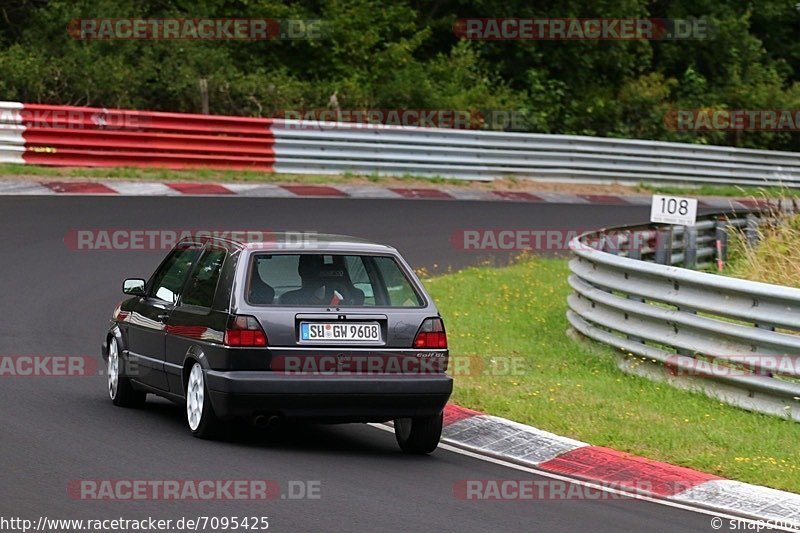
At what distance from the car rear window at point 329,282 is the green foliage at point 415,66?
18287mm

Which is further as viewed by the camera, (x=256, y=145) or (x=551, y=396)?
A: (x=256, y=145)

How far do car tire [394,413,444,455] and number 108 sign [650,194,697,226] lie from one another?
20.8 ft

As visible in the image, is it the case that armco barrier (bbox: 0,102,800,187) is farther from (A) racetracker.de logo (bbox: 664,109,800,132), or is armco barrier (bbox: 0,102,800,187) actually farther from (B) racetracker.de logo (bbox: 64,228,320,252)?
(B) racetracker.de logo (bbox: 64,228,320,252)

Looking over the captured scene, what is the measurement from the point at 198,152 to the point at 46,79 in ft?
13.4

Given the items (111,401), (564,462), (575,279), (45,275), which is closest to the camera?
(564,462)

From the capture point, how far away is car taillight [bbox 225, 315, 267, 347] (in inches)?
352

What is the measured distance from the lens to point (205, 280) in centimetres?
973

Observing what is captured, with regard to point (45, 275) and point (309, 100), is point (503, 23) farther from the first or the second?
point (45, 275)

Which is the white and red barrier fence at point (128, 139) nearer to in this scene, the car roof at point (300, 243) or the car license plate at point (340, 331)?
the car roof at point (300, 243)

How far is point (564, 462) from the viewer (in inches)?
365

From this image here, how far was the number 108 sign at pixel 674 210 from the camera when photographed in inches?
594

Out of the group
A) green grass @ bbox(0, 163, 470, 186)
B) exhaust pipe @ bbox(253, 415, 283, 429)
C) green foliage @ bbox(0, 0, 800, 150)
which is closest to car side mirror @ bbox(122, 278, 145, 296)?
exhaust pipe @ bbox(253, 415, 283, 429)

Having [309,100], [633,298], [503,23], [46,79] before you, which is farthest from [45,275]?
[503,23]

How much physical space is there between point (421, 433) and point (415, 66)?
24.5 meters
